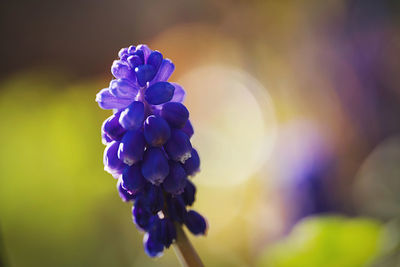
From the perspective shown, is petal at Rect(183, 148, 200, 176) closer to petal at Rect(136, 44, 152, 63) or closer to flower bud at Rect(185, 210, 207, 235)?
flower bud at Rect(185, 210, 207, 235)

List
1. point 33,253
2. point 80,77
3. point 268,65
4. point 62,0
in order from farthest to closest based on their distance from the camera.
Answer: point 62,0 → point 80,77 → point 268,65 → point 33,253

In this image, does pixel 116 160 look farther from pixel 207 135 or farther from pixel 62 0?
pixel 62 0

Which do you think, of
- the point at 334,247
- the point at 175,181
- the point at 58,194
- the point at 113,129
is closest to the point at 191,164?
the point at 175,181

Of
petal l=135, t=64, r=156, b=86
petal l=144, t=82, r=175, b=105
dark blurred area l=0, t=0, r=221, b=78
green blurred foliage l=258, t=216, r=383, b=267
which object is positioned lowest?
green blurred foliage l=258, t=216, r=383, b=267

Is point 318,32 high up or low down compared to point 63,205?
up

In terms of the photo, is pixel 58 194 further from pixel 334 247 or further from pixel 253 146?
pixel 334 247

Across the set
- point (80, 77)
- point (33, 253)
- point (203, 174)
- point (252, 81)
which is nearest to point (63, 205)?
point (33, 253)

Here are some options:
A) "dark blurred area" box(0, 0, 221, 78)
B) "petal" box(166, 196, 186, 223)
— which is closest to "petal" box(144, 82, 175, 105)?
"petal" box(166, 196, 186, 223)

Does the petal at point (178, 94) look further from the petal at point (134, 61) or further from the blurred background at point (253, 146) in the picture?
the blurred background at point (253, 146)
